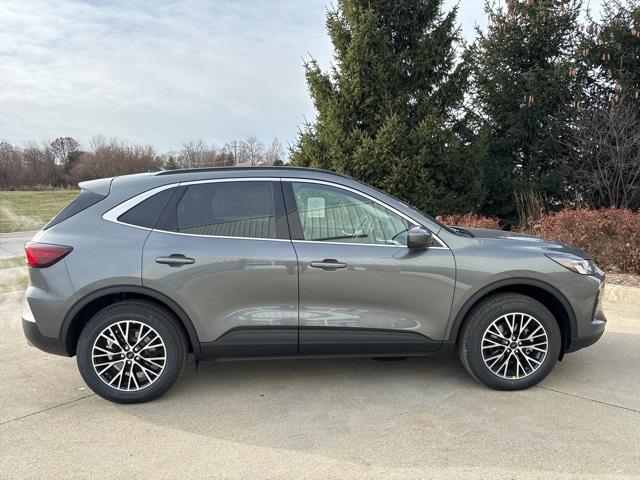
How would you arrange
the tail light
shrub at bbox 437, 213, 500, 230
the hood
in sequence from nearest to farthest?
the tail light < the hood < shrub at bbox 437, 213, 500, 230

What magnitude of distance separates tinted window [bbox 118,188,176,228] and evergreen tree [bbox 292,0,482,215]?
5.92 meters

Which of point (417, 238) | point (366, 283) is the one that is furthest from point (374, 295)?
point (417, 238)

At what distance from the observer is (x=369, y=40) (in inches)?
362

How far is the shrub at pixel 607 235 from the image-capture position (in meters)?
6.69

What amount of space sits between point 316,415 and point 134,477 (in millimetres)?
1252

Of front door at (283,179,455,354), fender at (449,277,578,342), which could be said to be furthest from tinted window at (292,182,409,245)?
fender at (449,277,578,342)

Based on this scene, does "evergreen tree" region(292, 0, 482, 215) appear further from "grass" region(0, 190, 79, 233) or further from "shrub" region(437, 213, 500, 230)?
"grass" region(0, 190, 79, 233)

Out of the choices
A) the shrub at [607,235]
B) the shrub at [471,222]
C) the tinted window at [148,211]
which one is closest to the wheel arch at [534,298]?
the tinted window at [148,211]

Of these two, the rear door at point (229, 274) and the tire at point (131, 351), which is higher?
the rear door at point (229, 274)

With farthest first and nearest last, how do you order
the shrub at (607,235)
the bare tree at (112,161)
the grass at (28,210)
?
the bare tree at (112,161), the grass at (28,210), the shrub at (607,235)

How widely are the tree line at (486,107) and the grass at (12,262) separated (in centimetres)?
608

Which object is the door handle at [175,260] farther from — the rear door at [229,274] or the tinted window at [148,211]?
the tinted window at [148,211]

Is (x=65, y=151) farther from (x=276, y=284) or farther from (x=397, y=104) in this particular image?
(x=276, y=284)

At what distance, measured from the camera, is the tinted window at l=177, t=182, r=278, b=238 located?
3695mm
